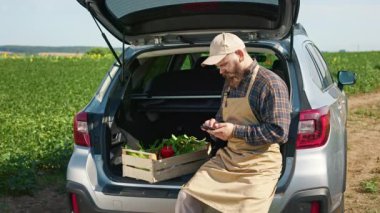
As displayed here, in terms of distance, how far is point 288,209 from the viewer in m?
3.18

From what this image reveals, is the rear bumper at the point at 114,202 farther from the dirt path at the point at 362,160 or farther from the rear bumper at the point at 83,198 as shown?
the dirt path at the point at 362,160

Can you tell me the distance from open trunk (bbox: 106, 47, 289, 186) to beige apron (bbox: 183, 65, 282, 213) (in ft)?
3.48

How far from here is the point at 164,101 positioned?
15.0 ft

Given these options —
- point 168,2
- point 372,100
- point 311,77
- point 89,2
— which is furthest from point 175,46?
point 372,100

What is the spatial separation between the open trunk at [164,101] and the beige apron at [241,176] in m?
1.06

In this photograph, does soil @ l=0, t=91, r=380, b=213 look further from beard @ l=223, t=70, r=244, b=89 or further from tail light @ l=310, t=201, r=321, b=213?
beard @ l=223, t=70, r=244, b=89

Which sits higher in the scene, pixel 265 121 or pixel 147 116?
pixel 265 121

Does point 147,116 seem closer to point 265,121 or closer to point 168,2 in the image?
point 168,2

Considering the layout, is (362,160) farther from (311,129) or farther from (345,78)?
(311,129)

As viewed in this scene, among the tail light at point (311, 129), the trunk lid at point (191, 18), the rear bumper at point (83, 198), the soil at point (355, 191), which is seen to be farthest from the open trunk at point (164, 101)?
the soil at point (355, 191)

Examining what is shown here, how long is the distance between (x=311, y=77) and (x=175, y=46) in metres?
1.09

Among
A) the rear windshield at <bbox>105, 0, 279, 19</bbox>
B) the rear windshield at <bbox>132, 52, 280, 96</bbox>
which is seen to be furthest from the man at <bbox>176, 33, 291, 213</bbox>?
the rear windshield at <bbox>132, 52, 280, 96</bbox>

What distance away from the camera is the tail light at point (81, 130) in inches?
147

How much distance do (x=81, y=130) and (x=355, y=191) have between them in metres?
3.23
